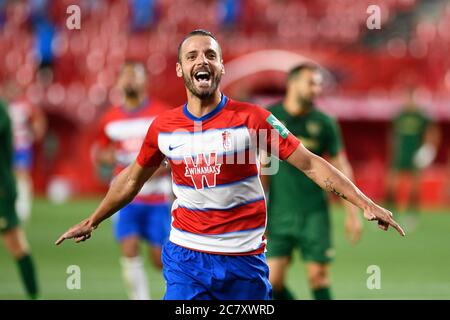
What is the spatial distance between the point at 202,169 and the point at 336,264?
7.27m

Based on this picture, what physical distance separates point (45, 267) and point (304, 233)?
16.0ft

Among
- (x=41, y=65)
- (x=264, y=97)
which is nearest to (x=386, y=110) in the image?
(x=264, y=97)

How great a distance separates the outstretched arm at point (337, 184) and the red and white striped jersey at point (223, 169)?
9cm

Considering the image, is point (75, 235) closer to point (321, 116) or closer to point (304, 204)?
point (304, 204)

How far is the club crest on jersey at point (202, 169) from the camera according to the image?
211 inches

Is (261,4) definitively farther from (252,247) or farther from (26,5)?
(252,247)

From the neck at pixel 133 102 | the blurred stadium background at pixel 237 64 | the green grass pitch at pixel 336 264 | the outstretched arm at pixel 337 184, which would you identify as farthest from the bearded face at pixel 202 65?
the blurred stadium background at pixel 237 64

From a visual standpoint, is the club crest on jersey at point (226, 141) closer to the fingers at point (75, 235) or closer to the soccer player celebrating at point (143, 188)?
the fingers at point (75, 235)

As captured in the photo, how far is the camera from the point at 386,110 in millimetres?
20406

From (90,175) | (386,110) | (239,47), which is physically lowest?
(90,175)

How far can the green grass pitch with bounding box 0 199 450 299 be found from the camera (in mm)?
9914

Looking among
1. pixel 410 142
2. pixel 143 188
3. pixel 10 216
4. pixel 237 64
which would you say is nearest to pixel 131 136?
pixel 143 188

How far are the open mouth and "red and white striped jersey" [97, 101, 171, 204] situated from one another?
3.66m

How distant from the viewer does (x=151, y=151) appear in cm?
559
